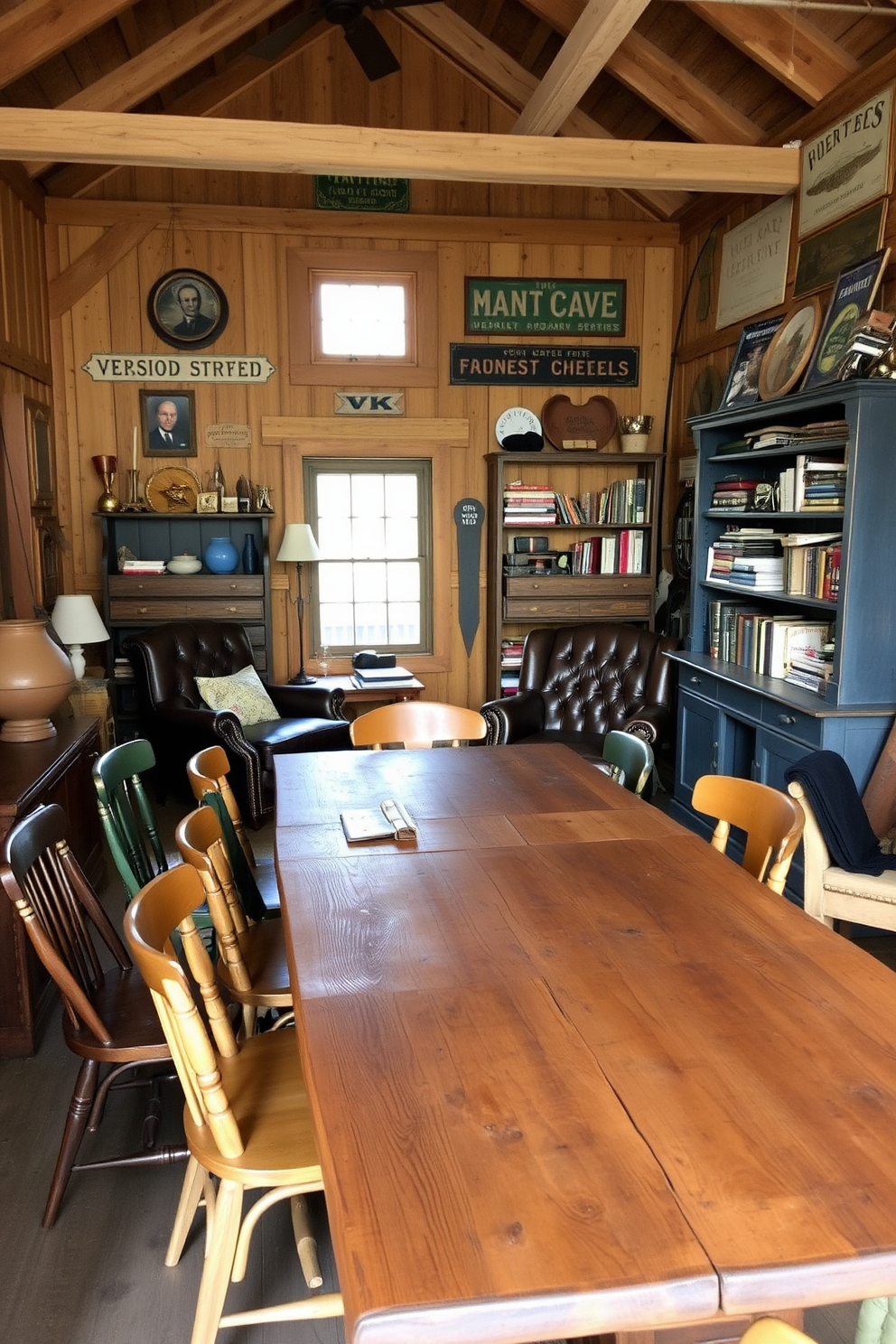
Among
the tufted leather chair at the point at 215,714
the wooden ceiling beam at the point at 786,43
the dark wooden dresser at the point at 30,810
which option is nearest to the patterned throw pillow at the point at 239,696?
the tufted leather chair at the point at 215,714

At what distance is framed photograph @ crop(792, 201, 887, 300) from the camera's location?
4.30m

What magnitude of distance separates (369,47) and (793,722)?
341 cm

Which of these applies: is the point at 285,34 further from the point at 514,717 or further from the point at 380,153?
the point at 514,717

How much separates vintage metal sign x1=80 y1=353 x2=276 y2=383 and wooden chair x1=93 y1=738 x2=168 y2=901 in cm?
392

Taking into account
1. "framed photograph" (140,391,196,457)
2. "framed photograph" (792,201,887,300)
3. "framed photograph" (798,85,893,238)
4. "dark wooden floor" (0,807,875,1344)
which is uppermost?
"framed photograph" (798,85,893,238)

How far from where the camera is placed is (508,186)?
6.46m

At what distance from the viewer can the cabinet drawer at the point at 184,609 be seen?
597 centimetres

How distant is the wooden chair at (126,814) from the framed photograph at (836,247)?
3.70 metres

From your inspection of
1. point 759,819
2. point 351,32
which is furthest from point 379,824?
point 351,32

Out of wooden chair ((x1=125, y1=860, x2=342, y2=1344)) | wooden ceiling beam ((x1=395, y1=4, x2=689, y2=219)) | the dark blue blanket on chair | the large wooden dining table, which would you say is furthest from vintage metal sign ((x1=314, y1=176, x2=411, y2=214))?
wooden chair ((x1=125, y1=860, x2=342, y2=1344))

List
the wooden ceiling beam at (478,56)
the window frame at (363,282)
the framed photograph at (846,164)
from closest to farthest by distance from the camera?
the framed photograph at (846,164) → the wooden ceiling beam at (478,56) → the window frame at (363,282)

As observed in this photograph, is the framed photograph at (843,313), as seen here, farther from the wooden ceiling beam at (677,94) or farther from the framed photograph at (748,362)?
the wooden ceiling beam at (677,94)

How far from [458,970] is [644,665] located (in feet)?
13.5

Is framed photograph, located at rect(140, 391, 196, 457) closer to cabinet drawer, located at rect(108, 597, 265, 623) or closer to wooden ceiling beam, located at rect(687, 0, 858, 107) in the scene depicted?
cabinet drawer, located at rect(108, 597, 265, 623)
